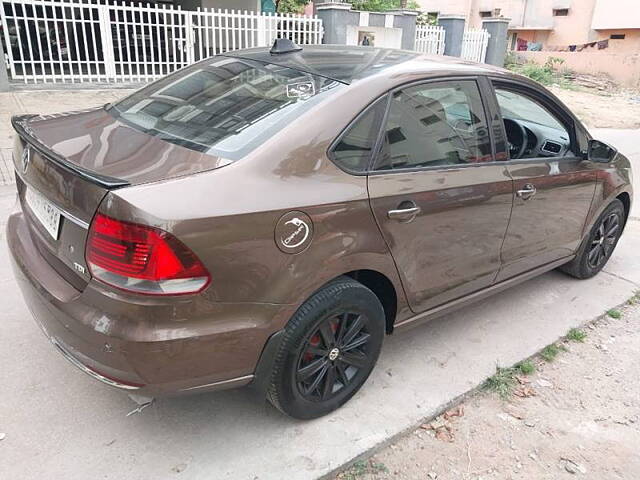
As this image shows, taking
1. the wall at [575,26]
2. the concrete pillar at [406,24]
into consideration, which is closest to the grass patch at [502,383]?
the concrete pillar at [406,24]

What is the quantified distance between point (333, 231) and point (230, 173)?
0.50 m

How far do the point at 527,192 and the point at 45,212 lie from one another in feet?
8.38

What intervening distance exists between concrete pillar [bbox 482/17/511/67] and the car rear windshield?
1520cm

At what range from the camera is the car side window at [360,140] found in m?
2.37

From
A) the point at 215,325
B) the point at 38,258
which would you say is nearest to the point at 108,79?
the point at 38,258

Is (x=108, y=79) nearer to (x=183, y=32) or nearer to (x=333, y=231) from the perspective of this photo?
(x=183, y=32)

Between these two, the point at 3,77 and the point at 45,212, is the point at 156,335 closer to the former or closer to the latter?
the point at 45,212

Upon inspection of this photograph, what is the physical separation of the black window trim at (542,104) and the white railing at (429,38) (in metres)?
11.7

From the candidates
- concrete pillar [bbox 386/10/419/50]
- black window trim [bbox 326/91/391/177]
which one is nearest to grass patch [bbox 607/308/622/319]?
black window trim [bbox 326/91/391/177]

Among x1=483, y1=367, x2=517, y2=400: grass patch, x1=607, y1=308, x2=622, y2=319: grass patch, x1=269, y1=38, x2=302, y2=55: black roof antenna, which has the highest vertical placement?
x1=269, y1=38, x2=302, y2=55: black roof antenna

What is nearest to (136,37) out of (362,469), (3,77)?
(3,77)

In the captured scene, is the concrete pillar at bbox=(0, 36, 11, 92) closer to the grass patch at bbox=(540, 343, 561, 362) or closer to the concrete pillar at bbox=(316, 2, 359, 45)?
the concrete pillar at bbox=(316, 2, 359, 45)

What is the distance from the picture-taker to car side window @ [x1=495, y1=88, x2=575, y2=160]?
11.3 ft

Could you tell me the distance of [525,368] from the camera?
3.14m
